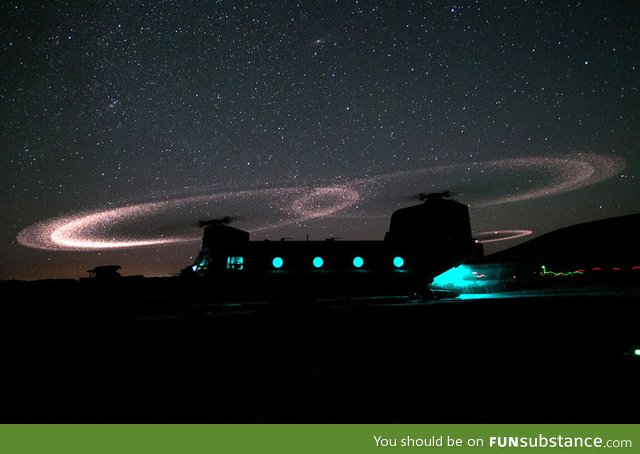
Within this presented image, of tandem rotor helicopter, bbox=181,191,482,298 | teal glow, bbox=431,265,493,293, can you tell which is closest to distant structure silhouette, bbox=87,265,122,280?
tandem rotor helicopter, bbox=181,191,482,298

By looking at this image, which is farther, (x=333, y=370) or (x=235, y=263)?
(x=235, y=263)

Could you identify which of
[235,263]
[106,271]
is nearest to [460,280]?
[235,263]

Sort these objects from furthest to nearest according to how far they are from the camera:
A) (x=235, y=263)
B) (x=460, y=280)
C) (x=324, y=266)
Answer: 1. (x=460, y=280)
2. (x=324, y=266)
3. (x=235, y=263)

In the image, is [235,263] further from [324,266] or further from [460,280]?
[460,280]

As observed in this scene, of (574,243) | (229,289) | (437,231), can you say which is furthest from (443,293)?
(574,243)

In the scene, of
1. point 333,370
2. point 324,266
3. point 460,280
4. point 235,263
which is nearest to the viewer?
point 333,370

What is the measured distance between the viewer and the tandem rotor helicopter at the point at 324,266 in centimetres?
2381

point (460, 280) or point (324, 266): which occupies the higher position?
point (324, 266)

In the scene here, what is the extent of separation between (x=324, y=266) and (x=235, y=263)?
6573mm

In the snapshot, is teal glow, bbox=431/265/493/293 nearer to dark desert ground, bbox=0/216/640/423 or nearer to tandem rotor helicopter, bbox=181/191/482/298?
tandem rotor helicopter, bbox=181/191/482/298

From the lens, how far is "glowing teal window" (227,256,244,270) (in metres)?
23.8

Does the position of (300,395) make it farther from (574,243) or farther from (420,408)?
(574,243)

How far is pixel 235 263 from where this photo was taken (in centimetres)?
2389

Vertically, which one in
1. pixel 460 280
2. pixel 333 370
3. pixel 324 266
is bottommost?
pixel 460 280
